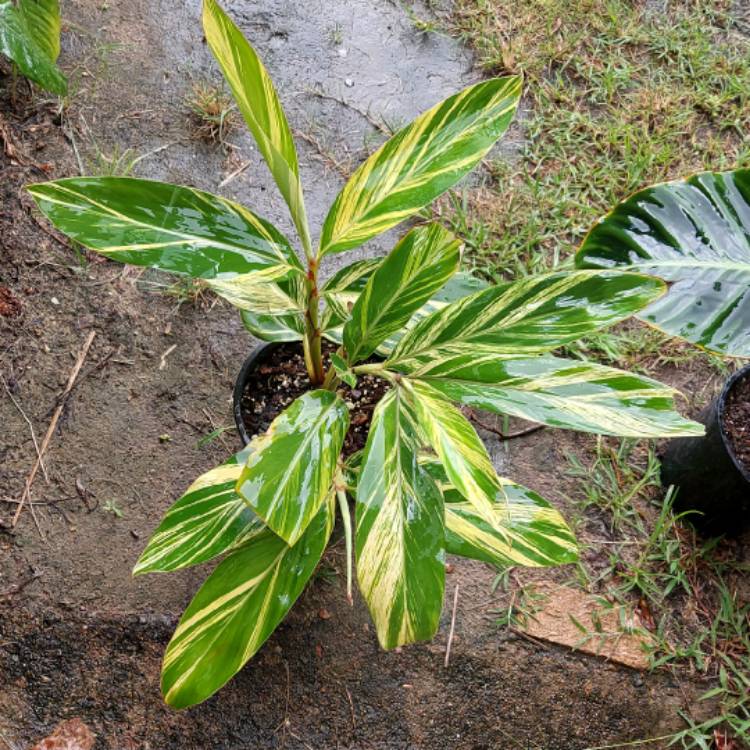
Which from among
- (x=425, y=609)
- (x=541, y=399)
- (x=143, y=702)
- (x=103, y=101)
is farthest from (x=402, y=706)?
(x=103, y=101)

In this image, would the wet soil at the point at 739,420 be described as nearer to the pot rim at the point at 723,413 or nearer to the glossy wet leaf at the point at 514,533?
the pot rim at the point at 723,413

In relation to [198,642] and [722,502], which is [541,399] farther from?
[722,502]

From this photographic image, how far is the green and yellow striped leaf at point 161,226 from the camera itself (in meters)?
0.75

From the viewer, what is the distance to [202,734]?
51.2 inches

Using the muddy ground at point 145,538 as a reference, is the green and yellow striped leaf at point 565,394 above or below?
above

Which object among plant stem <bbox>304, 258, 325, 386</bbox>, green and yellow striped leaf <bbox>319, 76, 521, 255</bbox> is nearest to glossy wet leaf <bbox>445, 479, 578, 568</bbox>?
plant stem <bbox>304, 258, 325, 386</bbox>

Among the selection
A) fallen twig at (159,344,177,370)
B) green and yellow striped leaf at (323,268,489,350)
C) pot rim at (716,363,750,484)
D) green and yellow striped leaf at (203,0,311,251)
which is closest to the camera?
green and yellow striped leaf at (203,0,311,251)

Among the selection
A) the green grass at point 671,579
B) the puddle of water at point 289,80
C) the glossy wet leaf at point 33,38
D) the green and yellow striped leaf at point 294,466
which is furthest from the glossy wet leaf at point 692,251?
the glossy wet leaf at point 33,38

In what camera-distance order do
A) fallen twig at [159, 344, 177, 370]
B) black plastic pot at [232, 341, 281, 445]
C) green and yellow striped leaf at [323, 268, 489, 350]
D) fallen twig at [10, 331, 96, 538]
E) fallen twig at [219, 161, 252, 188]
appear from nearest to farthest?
green and yellow striped leaf at [323, 268, 489, 350], black plastic pot at [232, 341, 281, 445], fallen twig at [10, 331, 96, 538], fallen twig at [159, 344, 177, 370], fallen twig at [219, 161, 252, 188]

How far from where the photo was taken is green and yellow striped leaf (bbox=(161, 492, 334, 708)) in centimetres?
97

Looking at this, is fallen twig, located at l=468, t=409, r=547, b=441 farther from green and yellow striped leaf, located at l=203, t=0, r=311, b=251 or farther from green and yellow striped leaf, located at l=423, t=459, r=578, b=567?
green and yellow striped leaf, located at l=203, t=0, r=311, b=251

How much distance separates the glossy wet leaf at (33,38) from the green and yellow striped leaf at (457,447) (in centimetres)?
114

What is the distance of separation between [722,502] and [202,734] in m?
1.03

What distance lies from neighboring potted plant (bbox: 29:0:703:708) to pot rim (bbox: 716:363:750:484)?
1.70 ft
